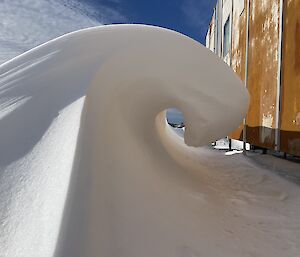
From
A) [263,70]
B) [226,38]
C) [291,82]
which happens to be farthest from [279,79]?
[226,38]

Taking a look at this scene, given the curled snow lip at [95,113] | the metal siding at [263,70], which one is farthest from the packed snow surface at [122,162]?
the metal siding at [263,70]

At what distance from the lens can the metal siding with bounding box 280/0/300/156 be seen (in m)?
3.42

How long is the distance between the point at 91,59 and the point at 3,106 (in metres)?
0.80

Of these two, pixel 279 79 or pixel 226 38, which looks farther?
pixel 226 38

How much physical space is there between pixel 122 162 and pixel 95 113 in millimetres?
393

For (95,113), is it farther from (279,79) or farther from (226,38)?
(226,38)

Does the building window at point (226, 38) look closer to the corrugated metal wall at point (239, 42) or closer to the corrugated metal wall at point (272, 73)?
the corrugated metal wall at point (239, 42)

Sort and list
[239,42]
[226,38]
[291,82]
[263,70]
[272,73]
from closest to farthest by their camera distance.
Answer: [291,82] → [272,73] → [263,70] → [239,42] → [226,38]

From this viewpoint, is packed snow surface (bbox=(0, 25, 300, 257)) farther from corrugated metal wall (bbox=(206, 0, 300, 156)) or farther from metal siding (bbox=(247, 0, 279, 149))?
metal siding (bbox=(247, 0, 279, 149))

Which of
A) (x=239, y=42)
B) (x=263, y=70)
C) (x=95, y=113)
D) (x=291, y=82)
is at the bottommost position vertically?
(x=263, y=70)

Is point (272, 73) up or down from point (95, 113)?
down

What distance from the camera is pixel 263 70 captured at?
15.7 feet

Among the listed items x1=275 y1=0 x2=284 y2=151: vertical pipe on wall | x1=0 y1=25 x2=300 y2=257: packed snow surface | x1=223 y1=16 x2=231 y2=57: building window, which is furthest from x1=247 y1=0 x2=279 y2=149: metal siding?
x1=223 y1=16 x2=231 y2=57: building window

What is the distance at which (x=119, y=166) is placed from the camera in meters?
1.77
